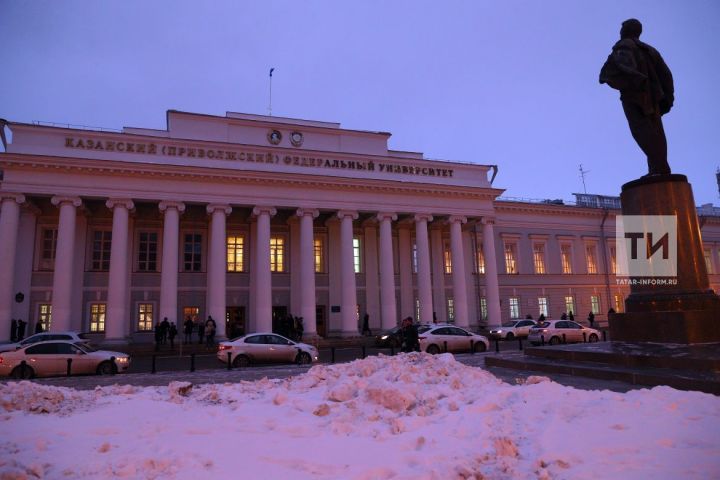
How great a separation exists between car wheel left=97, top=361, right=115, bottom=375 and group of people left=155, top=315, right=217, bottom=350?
29.8 feet

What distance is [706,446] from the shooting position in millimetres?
4543

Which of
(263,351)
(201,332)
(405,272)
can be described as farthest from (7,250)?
(405,272)

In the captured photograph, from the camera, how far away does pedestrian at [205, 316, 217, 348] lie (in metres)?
25.8

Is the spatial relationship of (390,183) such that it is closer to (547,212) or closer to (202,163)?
(202,163)

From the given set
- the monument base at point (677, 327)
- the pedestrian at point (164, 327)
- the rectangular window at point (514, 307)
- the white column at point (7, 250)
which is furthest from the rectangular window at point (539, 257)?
the white column at point (7, 250)

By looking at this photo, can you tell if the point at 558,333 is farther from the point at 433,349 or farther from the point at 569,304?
the point at 569,304

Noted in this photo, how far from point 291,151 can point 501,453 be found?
89.9 feet

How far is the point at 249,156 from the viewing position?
96.9 feet

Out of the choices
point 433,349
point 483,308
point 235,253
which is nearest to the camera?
point 433,349

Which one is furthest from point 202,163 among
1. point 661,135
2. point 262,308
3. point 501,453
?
point 501,453

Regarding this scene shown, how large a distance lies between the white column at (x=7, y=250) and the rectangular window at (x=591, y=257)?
4096 cm

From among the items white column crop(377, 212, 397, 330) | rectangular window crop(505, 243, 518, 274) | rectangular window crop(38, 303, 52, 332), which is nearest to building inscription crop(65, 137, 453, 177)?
white column crop(377, 212, 397, 330)

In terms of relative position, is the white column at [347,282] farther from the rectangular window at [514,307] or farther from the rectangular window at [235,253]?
the rectangular window at [514,307]
